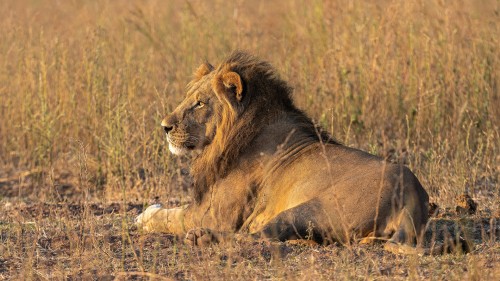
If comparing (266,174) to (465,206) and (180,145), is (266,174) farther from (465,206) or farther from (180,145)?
(465,206)

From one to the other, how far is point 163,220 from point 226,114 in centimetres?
77

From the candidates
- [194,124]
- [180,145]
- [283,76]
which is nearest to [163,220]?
[180,145]

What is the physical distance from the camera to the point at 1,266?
17.5 feet

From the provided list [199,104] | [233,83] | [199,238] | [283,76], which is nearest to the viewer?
[199,238]

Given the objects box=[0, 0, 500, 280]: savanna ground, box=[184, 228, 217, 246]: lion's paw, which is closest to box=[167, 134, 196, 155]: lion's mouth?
box=[0, 0, 500, 280]: savanna ground

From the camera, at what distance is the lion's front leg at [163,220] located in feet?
20.6

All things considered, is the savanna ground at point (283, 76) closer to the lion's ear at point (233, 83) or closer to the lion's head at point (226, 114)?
the lion's head at point (226, 114)

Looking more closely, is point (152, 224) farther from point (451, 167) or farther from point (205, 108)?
point (451, 167)

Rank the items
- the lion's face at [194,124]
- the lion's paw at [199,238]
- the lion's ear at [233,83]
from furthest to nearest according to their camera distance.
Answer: the lion's face at [194,124] → the lion's ear at [233,83] → the lion's paw at [199,238]

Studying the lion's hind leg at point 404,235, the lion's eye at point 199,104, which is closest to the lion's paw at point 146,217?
the lion's eye at point 199,104

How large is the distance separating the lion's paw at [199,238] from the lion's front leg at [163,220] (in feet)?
2.09

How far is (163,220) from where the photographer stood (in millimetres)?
6375

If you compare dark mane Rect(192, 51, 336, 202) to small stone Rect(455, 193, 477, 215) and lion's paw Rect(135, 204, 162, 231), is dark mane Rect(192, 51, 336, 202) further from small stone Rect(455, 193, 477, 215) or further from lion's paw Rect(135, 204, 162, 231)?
small stone Rect(455, 193, 477, 215)

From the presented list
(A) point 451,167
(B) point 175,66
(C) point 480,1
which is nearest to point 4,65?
(B) point 175,66
